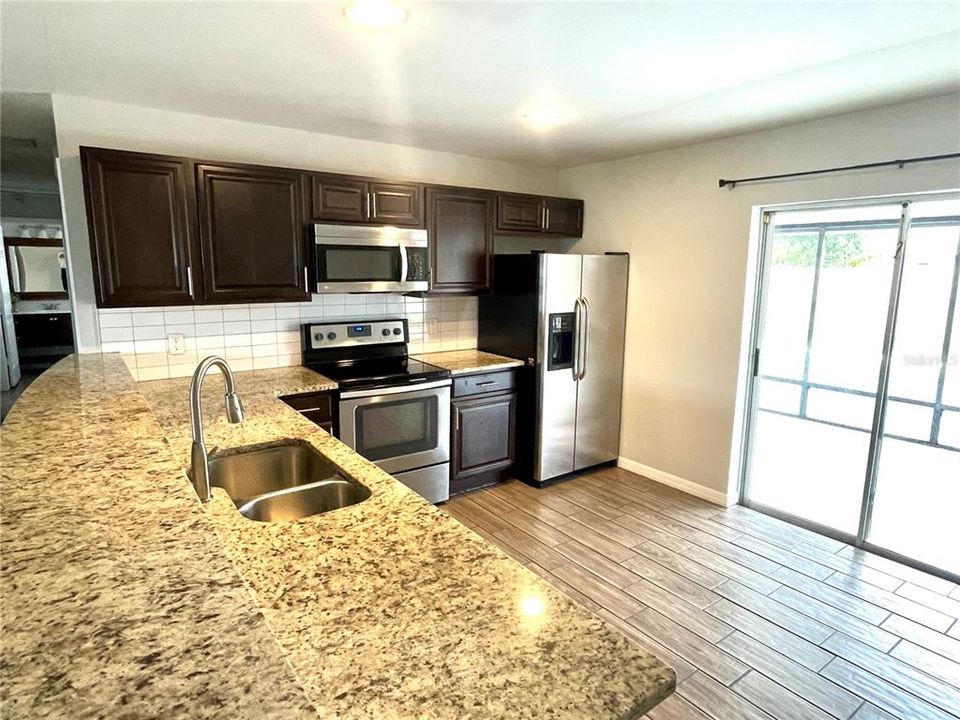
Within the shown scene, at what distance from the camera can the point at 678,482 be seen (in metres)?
3.90

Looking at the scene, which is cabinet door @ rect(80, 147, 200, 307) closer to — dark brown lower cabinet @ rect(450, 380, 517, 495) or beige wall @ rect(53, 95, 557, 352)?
beige wall @ rect(53, 95, 557, 352)

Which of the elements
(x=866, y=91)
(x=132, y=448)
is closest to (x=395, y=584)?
(x=132, y=448)

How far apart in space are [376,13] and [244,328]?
2.20 m

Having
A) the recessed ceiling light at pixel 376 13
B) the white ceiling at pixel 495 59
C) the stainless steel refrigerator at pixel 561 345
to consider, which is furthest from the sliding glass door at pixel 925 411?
the recessed ceiling light at pixel 376 13

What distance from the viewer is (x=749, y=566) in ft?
9.45

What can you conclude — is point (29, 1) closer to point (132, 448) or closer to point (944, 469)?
point (132, 448)

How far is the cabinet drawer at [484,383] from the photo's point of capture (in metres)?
3.60

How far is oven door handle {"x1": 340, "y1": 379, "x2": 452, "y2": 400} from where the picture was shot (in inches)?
123

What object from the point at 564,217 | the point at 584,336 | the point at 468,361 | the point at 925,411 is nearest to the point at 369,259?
the point at 468,361

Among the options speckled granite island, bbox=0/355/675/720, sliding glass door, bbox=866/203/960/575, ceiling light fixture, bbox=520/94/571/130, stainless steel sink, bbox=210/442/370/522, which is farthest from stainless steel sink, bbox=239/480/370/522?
sliding glass door, bbox=866/203/960/575

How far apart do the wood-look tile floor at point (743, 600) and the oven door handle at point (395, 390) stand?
2.88ft

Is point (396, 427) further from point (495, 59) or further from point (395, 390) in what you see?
point (495, 59)

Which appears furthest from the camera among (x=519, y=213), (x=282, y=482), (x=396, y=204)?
A: (x=519, y=213)

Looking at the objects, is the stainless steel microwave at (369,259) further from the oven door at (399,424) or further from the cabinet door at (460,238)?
the oven door at (399,424)
